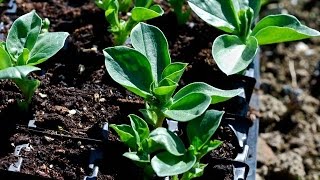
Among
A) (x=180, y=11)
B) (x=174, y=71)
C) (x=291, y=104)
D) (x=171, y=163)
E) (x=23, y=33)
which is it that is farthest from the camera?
(x=291, y=104)

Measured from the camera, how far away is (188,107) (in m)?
1.43

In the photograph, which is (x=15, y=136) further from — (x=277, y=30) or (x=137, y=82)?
(x=277, y=30)

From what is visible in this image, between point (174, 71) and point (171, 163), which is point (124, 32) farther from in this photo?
point (171, 163)

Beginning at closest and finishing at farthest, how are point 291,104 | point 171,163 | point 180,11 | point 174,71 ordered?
point 171,163
point 174,71
point 180,11
point 291,104

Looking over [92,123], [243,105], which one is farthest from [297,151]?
[92,123]

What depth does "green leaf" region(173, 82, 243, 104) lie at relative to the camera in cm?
143

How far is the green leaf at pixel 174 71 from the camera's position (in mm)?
1435

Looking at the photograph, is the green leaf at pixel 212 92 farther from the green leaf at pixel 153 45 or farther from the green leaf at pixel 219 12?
the green leaf at pixel 219 12

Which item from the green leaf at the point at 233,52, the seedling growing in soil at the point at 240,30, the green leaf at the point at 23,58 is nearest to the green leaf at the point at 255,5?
the seedling growing in soil at the point at 240,30

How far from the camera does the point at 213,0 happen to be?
166cm

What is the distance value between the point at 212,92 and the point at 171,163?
19 cm

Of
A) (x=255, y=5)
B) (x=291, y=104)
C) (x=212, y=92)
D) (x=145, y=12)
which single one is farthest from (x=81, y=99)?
(x=291, y=104)

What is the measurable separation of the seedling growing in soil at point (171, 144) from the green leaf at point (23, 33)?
1.04 ft

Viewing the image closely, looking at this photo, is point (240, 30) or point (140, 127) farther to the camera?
point (240, 30)
